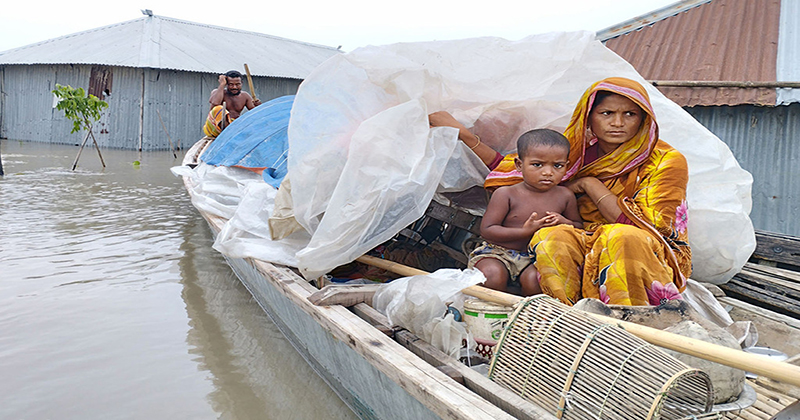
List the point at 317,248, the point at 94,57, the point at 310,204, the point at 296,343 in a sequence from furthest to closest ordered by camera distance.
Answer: the point at 94,57, the point at 296,343, the point at 310,204, the point at 317,248

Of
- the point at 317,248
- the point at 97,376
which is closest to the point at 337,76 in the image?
the point at 317,248

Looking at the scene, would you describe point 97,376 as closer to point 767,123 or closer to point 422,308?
point 422,308

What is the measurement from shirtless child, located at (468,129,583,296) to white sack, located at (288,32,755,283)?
1.03 feet

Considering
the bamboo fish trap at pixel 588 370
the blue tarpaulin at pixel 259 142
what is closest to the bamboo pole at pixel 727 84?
the blue tarpaulin at pixel 259 142

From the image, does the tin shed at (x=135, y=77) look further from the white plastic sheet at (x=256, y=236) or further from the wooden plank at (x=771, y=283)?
the wooden plank at (x=771, y=283)

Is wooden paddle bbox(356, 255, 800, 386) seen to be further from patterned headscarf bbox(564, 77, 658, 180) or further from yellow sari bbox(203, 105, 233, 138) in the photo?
yellow sari bbox(203, 105, 233, 138)

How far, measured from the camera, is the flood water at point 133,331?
2.46 metres

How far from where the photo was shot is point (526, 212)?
7.63 ft

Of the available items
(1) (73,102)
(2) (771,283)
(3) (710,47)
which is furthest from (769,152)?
(1) (73,102)

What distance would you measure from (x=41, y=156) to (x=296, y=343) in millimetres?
11736

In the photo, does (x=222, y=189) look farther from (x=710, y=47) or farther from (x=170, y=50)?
(x=170, y=50)

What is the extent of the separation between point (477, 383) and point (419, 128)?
1.22 m

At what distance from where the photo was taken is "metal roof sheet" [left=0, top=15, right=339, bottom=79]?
14.2 metres

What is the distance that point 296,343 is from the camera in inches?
118
